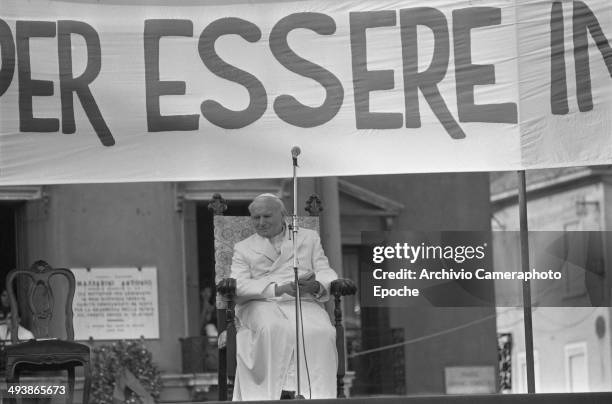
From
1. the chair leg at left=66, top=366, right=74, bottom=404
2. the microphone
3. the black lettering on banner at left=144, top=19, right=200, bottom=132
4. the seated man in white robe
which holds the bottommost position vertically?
the chair leg at left=66, top=366, right=74, bottom=404

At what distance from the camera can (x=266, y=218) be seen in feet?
31.8

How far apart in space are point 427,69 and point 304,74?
2.22 feet

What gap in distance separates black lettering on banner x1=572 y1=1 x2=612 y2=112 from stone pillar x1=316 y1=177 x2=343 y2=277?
38.3 ft

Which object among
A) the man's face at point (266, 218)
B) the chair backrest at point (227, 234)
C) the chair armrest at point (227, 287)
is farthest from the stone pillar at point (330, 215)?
the chair armrest at point (227, 287)

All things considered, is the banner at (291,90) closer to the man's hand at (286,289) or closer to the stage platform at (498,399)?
the man's hand at (286,289)

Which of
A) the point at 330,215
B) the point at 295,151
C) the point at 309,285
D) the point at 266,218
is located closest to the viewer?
the point at 295,151

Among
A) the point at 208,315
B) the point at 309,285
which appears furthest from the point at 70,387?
the point at 208,315

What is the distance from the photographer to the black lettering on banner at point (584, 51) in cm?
902

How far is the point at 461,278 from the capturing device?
901 cm

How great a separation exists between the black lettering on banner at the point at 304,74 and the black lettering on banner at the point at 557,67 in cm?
117

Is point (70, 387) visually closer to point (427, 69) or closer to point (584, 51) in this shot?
point (427, 69)

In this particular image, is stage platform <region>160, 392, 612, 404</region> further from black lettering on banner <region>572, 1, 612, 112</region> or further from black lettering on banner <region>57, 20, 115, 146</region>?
black lettering on banner <region>57, 20, 115, 146</region>

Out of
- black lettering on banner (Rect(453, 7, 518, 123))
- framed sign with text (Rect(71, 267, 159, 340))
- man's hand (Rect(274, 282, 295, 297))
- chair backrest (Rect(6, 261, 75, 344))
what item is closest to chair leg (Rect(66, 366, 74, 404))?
chair backrest (Rect(6, 261, 75, 344))

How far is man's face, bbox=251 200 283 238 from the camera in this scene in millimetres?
9664
